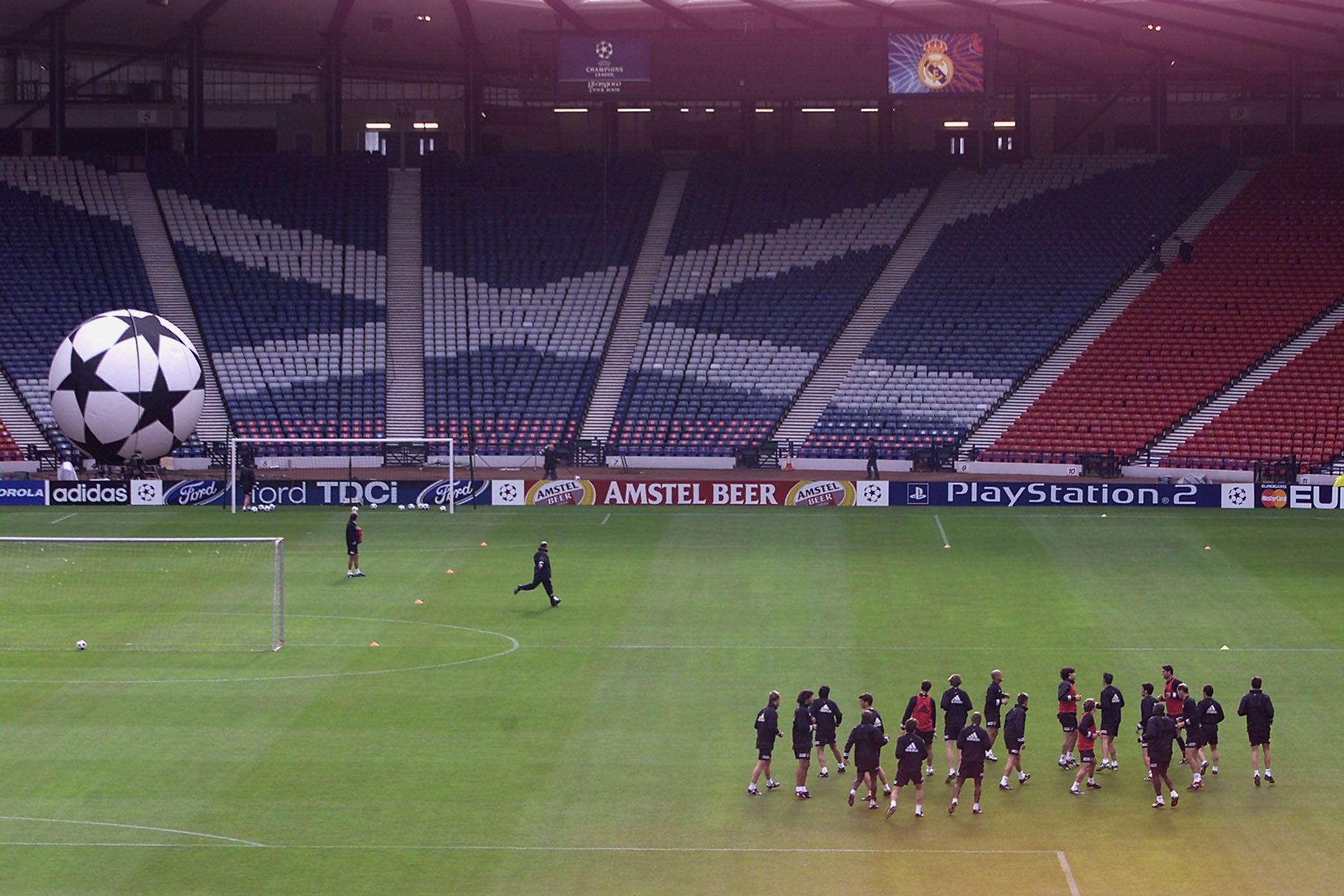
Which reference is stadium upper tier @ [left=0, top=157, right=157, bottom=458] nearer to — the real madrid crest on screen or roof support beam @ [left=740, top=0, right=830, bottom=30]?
roof support beam @ [left=740, top=0, right=830, bottom=30]

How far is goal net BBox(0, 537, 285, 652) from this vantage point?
29031 mm

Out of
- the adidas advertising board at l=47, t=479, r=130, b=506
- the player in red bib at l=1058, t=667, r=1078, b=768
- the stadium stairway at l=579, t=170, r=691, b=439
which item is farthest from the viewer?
the stadium stairway at l=579, t=170, r=691, b=439

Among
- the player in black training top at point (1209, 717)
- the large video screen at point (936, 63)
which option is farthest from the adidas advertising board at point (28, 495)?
the player in black training top at point (1209, 717)

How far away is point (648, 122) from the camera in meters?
69.2

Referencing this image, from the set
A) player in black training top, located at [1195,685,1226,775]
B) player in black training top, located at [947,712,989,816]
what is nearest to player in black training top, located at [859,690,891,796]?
player in black training top, located at [947,712,989,816]

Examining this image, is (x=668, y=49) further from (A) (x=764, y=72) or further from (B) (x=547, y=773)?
(B) (x=547, y=773)

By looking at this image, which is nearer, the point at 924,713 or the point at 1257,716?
the point at 1257,716

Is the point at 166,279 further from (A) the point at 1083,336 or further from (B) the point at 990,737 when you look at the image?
(B) the point at 990,737

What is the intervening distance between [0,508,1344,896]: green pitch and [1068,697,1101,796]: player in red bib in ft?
0.89

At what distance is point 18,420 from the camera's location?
53.5 metres

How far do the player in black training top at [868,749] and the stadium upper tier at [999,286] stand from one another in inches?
1304

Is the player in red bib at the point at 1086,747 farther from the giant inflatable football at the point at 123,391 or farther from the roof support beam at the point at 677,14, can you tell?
the roof support beam at the point at 677,14

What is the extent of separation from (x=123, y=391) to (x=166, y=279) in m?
28.4

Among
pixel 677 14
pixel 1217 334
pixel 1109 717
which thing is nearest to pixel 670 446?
pixel 677 14
